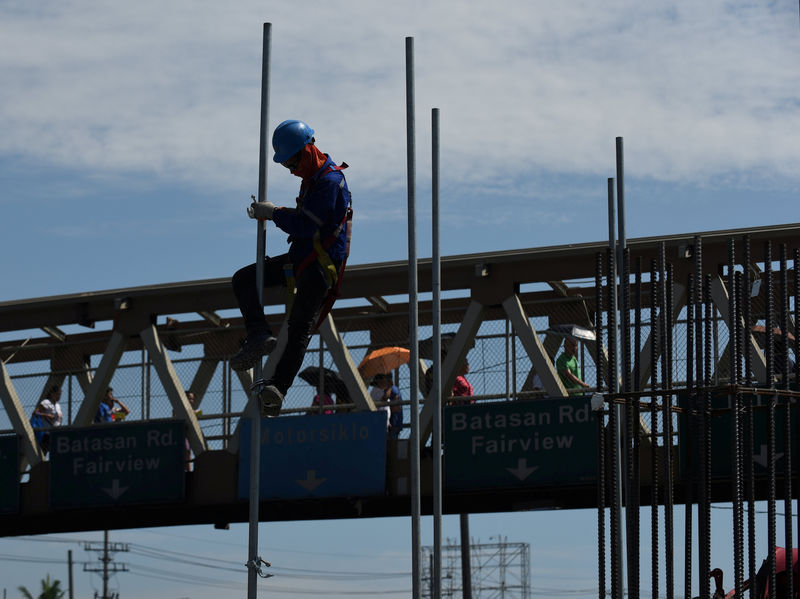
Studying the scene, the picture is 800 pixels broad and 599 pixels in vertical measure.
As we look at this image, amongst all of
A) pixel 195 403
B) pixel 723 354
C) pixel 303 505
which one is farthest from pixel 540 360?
pixel 195 403

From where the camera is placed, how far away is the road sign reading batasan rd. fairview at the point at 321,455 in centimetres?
2292

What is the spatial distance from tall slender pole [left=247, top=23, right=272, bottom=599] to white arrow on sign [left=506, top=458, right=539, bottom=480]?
8.80m

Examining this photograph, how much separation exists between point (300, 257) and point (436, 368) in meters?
5.44

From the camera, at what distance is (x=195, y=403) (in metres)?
25.6

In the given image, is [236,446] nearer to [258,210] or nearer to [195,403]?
[195,403]

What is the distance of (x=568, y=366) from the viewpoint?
893 inches

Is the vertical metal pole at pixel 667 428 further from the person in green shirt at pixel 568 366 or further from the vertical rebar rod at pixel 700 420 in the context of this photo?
the person in green shirt at pixel 568 366

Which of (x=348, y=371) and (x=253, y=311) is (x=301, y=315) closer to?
(x=253, y=311)

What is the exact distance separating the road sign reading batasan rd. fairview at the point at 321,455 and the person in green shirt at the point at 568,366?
254 cm

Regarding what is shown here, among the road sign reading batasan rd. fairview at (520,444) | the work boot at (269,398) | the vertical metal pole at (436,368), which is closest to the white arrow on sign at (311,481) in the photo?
the road sign reading batasan rd. fairview at (520,444)

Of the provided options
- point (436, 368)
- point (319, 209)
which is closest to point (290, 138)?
point (319, 209)

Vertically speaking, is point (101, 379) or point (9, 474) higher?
point (101, 379)

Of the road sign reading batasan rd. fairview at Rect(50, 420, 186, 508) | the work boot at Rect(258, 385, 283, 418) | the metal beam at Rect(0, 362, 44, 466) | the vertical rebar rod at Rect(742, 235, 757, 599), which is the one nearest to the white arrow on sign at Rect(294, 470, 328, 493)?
the road sign reading batasan rd. fairview at Rect(50, 420, 186, 508)

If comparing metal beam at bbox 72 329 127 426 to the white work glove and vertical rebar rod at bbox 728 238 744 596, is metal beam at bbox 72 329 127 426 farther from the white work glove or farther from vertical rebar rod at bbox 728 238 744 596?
vertical rebar rod at bbox 728 238 744 596
